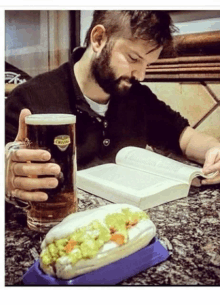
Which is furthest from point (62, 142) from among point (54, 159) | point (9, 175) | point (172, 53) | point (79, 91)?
point (172, 53)

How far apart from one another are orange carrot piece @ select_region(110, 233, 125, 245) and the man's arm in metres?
0.41

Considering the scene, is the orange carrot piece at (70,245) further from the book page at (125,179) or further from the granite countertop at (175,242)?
the book page at (125,179)

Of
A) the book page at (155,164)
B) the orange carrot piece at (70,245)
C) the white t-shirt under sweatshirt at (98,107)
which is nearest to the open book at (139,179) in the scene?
the book page at (155,164)

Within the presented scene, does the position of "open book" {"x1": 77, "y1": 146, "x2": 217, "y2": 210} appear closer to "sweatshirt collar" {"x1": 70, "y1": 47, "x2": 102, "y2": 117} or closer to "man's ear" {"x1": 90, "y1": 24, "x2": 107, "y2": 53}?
"sweatshirt collar" {"x1": 70, "y1": 47, "x2": 102, "y2": 117}

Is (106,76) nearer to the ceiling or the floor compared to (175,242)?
nearer to the ceiling

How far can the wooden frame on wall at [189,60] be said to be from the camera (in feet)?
2.64

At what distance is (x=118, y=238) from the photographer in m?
0.45

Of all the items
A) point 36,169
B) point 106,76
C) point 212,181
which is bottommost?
point 212,181

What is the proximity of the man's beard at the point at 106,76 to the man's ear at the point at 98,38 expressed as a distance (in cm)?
1

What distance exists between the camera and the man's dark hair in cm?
72

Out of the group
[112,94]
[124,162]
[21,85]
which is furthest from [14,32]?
[124,162]

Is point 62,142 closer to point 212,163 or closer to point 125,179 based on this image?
point 125,179

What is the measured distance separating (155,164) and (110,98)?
21cm

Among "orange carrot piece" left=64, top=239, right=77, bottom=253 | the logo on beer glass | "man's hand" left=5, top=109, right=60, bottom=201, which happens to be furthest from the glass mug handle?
"orange carrot piece" left=64, top=239, right=77, bottom=253
